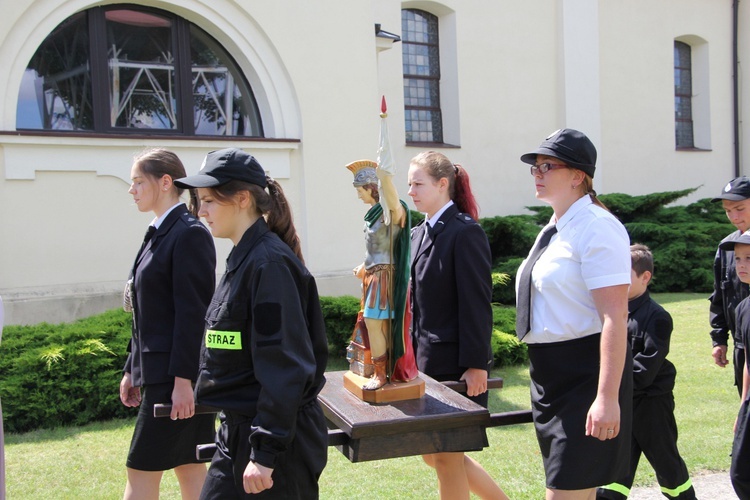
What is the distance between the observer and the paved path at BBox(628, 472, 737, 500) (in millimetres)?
4559

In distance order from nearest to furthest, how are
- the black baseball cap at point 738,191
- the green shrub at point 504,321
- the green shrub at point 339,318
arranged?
1. the black baseball cap at point 738,191
2. the green shrub at point 339,318
3. the green shrub at point 504,321

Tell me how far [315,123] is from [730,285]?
20.3 feet

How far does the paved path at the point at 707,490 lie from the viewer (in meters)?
4.56

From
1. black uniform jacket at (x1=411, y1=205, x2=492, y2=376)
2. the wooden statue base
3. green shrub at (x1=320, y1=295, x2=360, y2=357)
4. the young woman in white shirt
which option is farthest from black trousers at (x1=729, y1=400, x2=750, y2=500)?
green shrub at (x1=320, y1=295, x2=360, y2=357)

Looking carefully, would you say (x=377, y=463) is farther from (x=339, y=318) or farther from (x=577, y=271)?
(x=339, y=318)

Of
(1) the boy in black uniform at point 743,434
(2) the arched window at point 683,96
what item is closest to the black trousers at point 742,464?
(1) the boy in black uniform at point 743,434

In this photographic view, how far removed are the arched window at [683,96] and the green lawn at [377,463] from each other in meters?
13.7

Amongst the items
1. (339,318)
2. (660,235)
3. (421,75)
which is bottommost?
(339,318)

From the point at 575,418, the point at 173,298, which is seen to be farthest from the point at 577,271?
the point at 173,298

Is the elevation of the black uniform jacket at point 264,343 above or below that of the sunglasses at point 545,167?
below

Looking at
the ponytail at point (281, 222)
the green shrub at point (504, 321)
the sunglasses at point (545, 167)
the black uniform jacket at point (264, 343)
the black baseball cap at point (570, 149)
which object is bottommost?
the green shrub at point (504, 321)

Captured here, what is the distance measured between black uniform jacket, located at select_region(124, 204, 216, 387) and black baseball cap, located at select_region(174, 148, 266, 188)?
0.97m

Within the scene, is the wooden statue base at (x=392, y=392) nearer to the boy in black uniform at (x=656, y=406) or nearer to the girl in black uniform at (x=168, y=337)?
the girl in black uniform at (x=168, y=337)

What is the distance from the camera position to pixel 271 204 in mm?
2738
